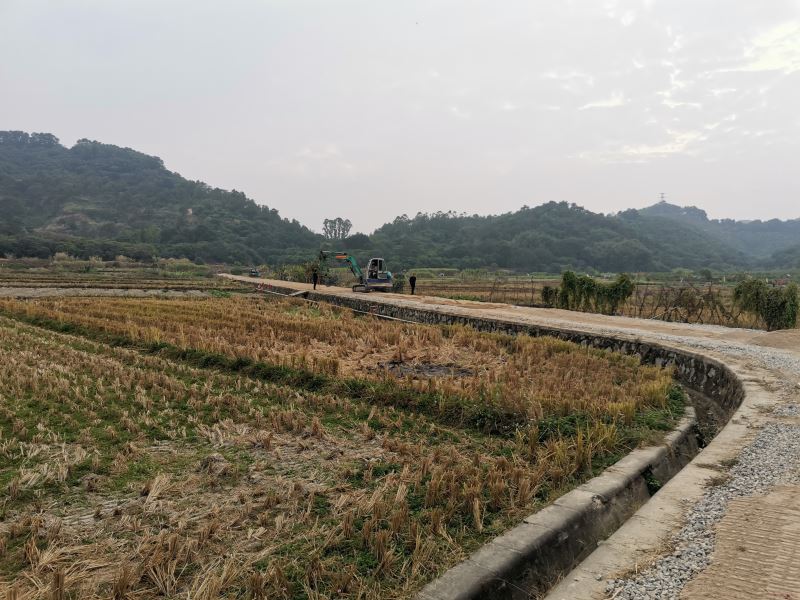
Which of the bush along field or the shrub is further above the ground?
the shrub

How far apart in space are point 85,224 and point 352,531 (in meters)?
141

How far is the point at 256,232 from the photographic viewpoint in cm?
11756

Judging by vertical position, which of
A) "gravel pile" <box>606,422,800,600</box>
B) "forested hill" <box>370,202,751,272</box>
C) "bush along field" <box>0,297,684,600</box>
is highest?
"forested hill" <box>370,202,751,272</box>

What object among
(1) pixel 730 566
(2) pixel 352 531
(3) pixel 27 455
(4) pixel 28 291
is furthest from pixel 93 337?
(4) pixel 28 291

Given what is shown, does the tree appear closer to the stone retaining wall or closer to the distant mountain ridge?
the distant mountain ridge

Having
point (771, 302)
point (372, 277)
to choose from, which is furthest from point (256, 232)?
point (771, 302)

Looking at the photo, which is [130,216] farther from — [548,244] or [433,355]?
[433,355]

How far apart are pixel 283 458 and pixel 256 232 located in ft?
389

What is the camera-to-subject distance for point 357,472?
15.9 feet

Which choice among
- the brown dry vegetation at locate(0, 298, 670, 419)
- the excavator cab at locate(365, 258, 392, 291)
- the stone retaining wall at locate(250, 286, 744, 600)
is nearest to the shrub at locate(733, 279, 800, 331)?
the brown dry vegetation at locate(0, 298, 670, 419)

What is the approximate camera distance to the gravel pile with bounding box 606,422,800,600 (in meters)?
2.76

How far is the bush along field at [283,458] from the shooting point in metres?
3.24

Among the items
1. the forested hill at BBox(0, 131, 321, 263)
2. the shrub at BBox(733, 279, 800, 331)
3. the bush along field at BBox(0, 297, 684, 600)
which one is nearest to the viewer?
the bush along field at BBox(0, 297, 684, 600)

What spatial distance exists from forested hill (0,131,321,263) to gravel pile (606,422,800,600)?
82743 mm
